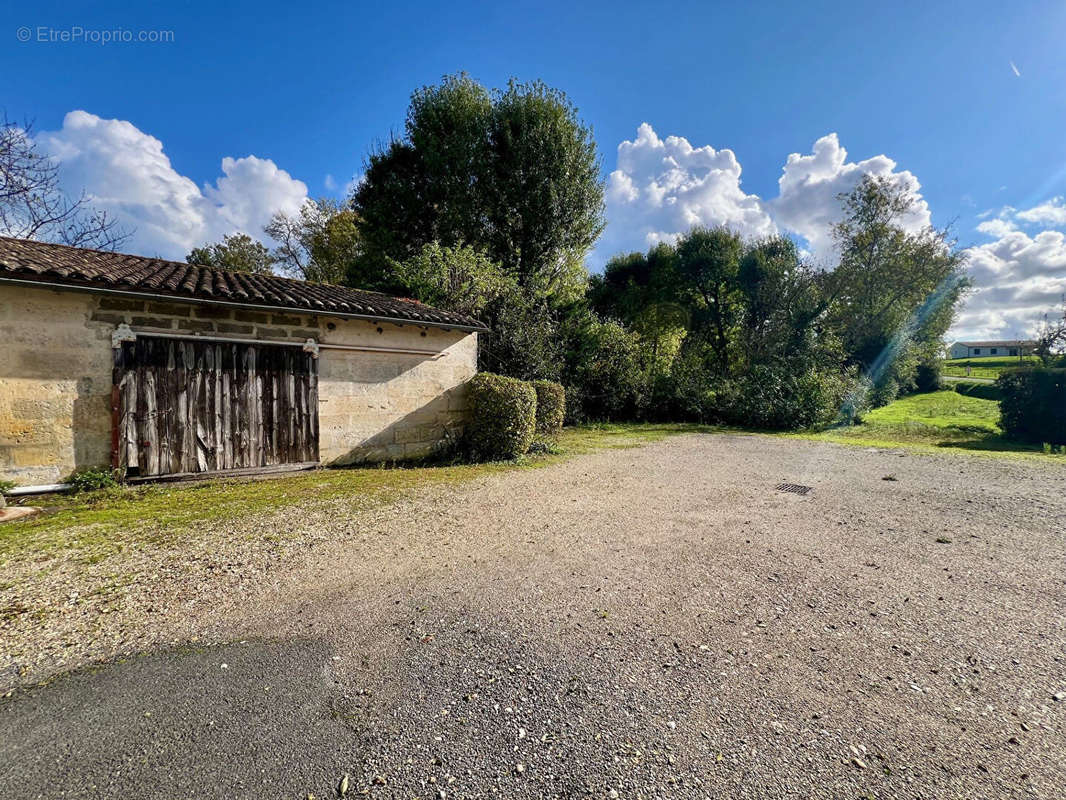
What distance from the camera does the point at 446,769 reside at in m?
1.64

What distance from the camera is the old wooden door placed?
5.79 meters

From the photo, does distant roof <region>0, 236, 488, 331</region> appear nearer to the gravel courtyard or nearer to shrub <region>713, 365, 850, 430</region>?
the gravel courtyard

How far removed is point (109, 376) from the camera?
18.6ft

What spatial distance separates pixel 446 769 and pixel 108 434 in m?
6.83

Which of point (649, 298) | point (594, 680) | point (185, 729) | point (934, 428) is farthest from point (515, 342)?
point (934, 428)

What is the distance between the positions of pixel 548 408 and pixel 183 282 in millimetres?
7730

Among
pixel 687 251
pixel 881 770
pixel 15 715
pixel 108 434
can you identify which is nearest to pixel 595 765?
pixel 881 770

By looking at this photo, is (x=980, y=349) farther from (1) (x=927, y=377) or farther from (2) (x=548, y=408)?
(2) (x=548, y=408)

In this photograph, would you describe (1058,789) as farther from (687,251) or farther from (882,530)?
(687,251)

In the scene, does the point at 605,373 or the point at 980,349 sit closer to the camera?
the point at 605,373

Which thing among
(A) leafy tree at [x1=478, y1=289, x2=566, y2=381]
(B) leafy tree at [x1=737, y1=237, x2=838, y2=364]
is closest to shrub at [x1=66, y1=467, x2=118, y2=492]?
(A) leafy tree at [x1=478, y1=289, x2=566, y2=381]

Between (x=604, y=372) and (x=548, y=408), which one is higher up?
(x=604, y=372)

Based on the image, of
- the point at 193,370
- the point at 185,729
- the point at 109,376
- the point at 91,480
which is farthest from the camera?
the point at 193,370

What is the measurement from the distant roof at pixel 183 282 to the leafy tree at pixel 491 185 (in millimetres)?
7381
